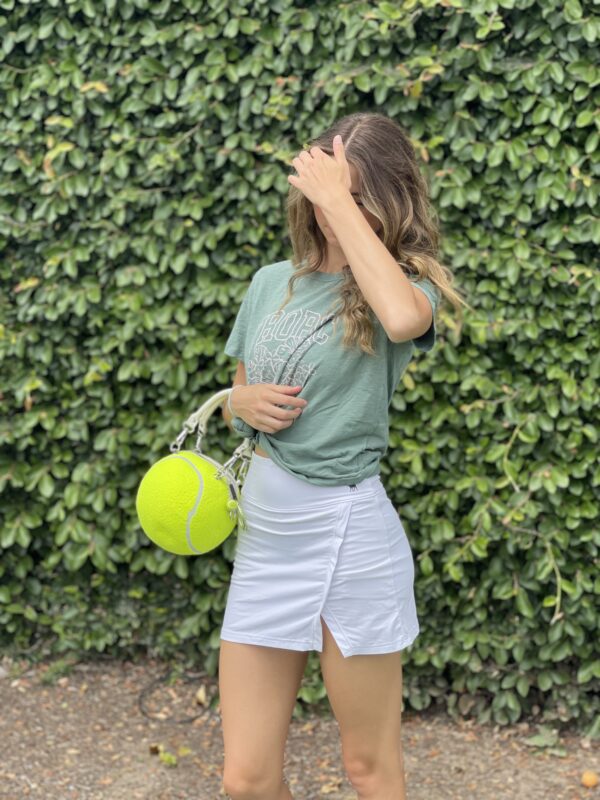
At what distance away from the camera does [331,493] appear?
2402 millimetres

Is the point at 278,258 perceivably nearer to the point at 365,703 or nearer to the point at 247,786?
the point at 365,703

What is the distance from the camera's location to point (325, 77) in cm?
351

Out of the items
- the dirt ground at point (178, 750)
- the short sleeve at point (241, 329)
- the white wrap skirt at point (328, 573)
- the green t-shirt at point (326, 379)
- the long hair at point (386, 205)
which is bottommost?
the dirt ground at point (178, 750)

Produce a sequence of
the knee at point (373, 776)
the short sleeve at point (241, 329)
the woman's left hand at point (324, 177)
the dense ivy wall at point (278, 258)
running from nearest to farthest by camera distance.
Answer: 1. the woman's left hand at point (324, 177)
2. the knee at point (373, 776)
3. the short sleeve at point (241, 329)
4. the dense ivy wall at point (278, 258)

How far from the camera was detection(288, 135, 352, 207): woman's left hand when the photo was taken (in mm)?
2258

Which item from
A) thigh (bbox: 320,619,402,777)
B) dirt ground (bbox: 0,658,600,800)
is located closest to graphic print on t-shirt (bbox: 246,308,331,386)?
thigh (bbox: 320,619,402,777)

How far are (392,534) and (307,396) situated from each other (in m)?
Answer: 0.39

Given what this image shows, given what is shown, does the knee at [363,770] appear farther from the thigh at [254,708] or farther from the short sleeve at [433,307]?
the short sleeve at [433,307]

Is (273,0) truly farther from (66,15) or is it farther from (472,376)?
(472,376)

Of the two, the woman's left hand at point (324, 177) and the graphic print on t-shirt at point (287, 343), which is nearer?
the woman's left hand at point (324, 177)

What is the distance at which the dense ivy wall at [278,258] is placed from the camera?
3457 millimetres

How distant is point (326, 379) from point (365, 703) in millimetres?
766

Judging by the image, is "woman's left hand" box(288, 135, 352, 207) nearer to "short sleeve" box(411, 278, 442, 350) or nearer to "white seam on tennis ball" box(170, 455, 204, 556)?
"short sleeve" box(411, 278, 442, 350)

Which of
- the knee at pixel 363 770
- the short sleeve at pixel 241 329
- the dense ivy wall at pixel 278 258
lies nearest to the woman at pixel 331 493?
the knee at pixel 363 770
